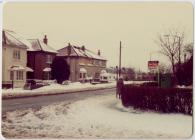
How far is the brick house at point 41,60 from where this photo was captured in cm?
342

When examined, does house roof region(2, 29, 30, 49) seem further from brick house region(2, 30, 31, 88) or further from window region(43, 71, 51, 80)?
window region(43, 71, 51, 80)

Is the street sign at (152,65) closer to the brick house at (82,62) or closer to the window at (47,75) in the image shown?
the brick house at (82,62)

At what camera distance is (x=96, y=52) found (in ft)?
11.2

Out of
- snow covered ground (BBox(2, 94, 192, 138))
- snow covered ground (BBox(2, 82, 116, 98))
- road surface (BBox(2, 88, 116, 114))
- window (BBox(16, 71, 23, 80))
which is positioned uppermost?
window (BBox(16, 71, 23, 80))

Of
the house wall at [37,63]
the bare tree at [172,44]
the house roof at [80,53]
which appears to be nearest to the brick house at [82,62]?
the house roof at [80,53]

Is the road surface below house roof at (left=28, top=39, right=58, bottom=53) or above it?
below

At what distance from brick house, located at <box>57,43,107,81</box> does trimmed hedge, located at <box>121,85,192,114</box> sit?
0.88 feet

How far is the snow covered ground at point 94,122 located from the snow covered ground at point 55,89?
103mm

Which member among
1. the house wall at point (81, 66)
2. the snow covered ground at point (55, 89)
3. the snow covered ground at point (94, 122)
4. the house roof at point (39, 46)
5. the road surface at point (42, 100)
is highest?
the house roof at point (39, 46)

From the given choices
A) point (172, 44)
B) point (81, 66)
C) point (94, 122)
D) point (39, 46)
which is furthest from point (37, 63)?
point (172, 44)

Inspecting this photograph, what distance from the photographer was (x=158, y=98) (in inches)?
134

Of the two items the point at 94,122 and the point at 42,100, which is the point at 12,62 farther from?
the point at 94,122

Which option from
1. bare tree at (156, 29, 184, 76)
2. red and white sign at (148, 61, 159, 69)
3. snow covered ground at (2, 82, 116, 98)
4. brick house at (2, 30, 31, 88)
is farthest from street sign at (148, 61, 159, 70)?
brick house at (2, 30, 31, 88)

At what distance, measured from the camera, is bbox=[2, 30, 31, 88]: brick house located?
3.39 meters
